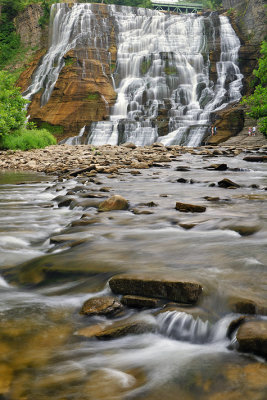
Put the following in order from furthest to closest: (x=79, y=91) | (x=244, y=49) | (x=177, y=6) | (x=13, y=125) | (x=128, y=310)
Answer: (x=177, y=6)
(x=244, y=49)
(x=79, y=91)
(x=13, y=125)
(x=128, y=310)

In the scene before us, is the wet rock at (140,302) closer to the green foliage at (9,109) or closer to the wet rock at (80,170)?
the wet rock at (80,170)

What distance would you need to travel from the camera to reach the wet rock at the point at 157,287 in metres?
1.96

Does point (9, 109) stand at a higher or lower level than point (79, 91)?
lower

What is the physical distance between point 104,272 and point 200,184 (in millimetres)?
4931

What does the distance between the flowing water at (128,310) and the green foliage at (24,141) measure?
14974mm

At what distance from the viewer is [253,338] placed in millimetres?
1510

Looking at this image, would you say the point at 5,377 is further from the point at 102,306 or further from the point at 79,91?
the point at 79,91

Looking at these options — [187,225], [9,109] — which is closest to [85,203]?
[187,225]

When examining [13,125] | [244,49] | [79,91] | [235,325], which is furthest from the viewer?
[244,49]

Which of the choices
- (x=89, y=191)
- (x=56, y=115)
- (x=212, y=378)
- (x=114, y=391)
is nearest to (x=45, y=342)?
(x=114, y=391)

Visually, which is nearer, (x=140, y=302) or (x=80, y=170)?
(x=140, y=302)

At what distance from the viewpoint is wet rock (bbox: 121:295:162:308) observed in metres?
1.96

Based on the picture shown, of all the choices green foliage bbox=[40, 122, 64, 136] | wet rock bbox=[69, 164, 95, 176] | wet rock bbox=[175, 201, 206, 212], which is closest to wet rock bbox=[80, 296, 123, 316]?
wet rock bbox=[175, 201, 206, 212]

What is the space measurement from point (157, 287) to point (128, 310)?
0.20 meters
